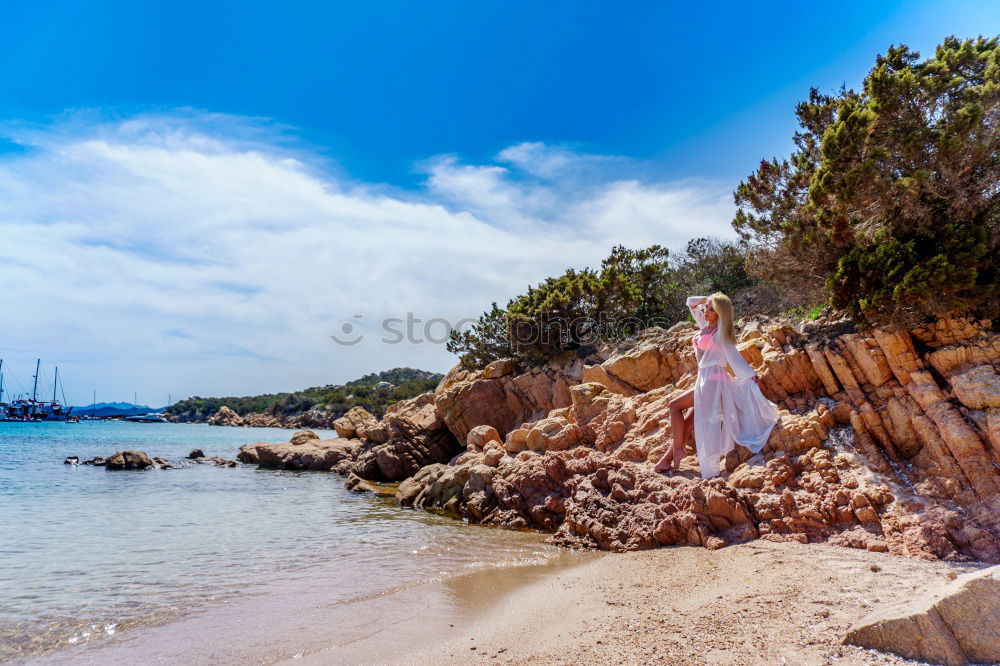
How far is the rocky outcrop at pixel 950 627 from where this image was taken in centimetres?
354

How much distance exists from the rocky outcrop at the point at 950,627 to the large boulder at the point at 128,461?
2875 cm

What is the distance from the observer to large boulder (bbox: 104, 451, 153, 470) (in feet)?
81.8

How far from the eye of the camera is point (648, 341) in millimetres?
14703

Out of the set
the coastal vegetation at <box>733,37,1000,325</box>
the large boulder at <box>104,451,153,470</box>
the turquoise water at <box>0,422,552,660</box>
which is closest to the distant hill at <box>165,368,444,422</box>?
the large boulder at <box>104,451,153,470</box>

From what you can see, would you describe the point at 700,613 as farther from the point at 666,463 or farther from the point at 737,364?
the point at 737,364

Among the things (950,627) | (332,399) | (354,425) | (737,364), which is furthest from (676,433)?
(332,399)

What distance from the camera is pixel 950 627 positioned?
11.8ft

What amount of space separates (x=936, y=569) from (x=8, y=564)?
1198cm

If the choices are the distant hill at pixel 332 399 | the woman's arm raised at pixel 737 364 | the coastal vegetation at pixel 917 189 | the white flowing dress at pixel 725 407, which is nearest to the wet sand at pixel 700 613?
the white flowing dress at pixel 725 407

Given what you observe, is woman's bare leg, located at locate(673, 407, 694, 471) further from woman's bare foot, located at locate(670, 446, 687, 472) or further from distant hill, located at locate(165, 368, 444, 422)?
distant hill, located at locate(165, 368, 444, 422)

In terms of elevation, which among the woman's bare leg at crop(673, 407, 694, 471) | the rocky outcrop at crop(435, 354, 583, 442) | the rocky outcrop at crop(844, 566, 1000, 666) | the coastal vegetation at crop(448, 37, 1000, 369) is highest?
the coastal vegetation at crop(448, 37, 1000, 369)

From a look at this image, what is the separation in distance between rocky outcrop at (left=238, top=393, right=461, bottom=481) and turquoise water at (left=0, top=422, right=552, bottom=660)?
12.9 feet

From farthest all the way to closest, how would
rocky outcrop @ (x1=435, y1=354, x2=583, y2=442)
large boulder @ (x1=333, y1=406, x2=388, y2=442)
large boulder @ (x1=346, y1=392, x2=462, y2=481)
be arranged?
1. large boulder @ (x1=333, y1=406, x2=388, y2=442)
2. large boulder @ (x1=346, y1=392, x2=462, y2=481)
3. rocky outcrop @ (x1=435, y1=354, x2=583, y2=442)

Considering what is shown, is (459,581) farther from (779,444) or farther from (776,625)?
(779,444)
